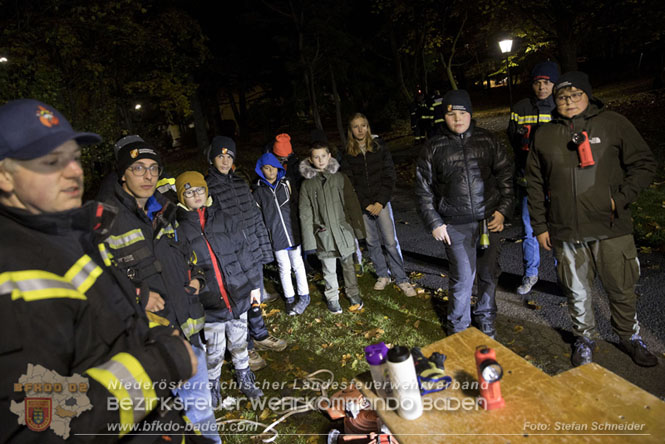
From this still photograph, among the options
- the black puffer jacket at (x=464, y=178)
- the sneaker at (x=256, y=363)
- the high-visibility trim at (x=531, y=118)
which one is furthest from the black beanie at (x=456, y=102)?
the sneaker at (x=256, y=363)

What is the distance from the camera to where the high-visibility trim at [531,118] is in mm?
4762

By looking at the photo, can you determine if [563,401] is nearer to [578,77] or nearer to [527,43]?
[578,77]

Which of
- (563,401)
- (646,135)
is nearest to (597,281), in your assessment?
(563,401)

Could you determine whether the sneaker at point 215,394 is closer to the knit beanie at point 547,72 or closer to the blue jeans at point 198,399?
the blue jeans at point 198,399

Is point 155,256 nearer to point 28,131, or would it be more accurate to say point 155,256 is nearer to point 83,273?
point 83,273

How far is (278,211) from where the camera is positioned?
18.2ft

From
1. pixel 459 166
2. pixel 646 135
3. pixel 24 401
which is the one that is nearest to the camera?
pixel 24 401

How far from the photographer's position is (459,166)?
4.05 m

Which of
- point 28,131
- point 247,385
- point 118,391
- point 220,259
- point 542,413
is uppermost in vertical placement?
point 28,131

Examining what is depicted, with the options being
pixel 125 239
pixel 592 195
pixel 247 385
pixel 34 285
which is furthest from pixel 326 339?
pixel 34 285

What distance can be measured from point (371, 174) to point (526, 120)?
2083 mm

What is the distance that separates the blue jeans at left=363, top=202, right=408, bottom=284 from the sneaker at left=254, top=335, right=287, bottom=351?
74.0 inches

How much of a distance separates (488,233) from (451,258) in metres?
0.46

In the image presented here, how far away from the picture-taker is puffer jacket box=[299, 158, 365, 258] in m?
5.31
